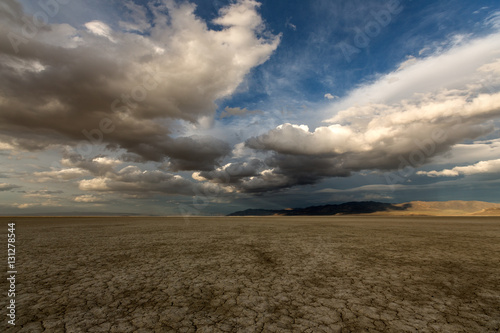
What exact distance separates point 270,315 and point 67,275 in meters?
6.11

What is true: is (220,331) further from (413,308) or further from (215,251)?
(215,251)

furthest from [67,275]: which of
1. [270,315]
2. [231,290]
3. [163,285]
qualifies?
[270,315]

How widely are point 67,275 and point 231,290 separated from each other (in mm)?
4911

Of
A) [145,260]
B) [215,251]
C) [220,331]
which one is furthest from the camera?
[215,251]

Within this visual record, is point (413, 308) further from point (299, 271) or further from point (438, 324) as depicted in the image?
point (299, 271)

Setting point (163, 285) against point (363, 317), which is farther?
point (163, 285)

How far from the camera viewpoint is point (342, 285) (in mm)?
5852

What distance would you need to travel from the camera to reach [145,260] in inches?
342

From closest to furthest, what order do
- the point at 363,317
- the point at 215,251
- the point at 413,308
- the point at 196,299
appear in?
the point at 363,317 < the point at 413,308 < the point at 196,299 < the point at 215,251

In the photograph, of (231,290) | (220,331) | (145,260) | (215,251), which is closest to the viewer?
(220,331)

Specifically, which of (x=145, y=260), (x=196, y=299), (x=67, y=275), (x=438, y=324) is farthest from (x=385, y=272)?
(x=67, y=275)

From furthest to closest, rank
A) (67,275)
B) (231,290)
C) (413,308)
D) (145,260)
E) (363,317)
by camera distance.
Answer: (145,260)
(67,275)
(231,290)
(413,308)
(363,317)

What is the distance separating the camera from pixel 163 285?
595cm

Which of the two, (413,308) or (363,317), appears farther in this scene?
(413,308)
